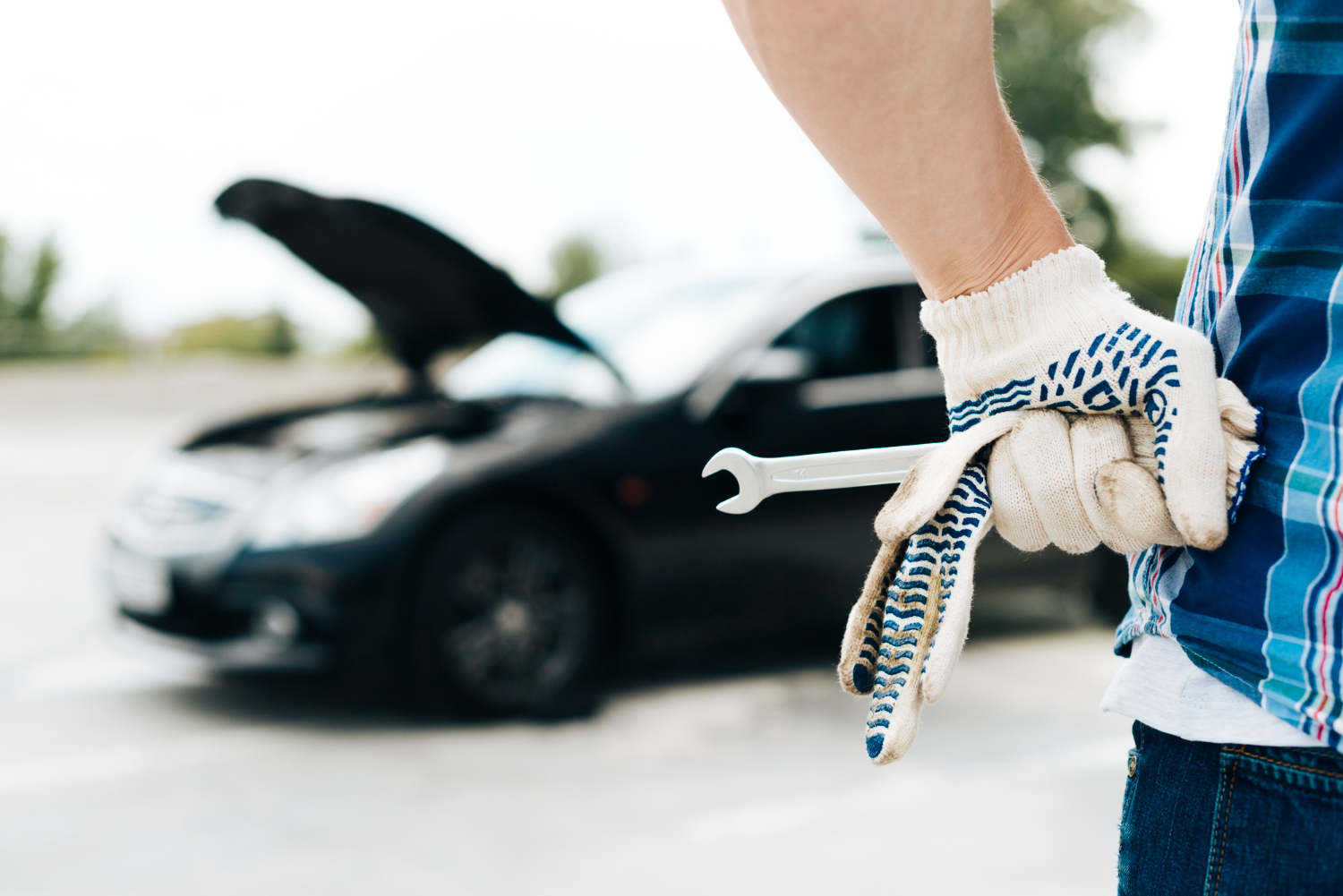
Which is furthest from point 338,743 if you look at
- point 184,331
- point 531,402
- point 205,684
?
point 184,331

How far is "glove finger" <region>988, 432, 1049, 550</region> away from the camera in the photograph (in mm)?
954

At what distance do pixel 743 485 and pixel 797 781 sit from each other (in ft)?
9.38

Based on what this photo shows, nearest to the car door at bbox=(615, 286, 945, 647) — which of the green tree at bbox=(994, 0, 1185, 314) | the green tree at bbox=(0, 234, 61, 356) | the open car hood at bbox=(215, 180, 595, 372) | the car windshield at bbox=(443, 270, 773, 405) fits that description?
the car windshield at bbox=(443, 270, 773, 405)

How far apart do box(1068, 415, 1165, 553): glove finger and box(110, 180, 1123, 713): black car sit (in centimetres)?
322

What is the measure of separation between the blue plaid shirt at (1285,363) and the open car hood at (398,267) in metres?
3.75

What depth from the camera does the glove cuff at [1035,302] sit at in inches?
37.5

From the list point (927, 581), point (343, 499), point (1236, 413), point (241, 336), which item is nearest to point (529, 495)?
point (343, 499)

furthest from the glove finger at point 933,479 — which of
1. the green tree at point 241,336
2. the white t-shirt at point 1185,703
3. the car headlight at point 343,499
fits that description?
the green tree at point 241,336

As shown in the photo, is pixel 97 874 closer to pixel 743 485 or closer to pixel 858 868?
pixel 858 868

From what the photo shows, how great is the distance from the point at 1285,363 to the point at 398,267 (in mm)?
4294

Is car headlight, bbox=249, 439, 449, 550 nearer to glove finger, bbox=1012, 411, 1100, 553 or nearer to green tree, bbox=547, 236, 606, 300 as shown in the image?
glove finger, bbox=1012, 411, 1100, 553

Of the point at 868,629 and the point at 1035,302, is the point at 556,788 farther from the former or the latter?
the point at 1035,302

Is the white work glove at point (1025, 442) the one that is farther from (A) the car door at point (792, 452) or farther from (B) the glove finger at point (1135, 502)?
(A) the car door at point (792, 452)

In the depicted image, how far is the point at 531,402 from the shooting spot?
4.71 metres
